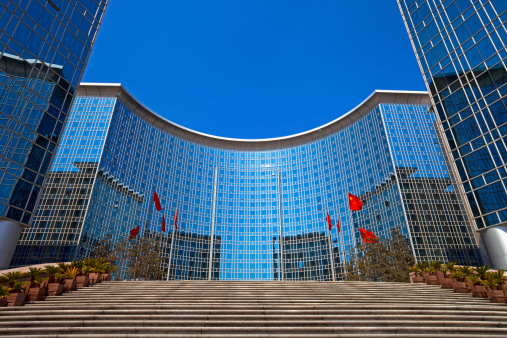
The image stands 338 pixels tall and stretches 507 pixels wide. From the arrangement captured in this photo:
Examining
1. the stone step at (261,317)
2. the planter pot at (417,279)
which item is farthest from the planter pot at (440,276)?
the stone step at (261,317)

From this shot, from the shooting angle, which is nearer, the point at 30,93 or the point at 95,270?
the point at 95,270

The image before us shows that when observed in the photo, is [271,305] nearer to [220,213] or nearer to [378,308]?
[378,308]

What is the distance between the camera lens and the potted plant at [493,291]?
16406 mm

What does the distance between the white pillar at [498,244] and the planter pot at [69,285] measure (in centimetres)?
3956

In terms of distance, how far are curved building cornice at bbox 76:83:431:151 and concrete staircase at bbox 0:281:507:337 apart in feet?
257

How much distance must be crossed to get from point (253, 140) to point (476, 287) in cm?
9866

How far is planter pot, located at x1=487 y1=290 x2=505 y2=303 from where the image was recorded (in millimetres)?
16375

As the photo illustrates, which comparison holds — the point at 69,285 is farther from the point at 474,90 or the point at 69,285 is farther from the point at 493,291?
the point at 474,90

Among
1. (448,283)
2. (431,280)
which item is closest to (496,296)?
(448,283)

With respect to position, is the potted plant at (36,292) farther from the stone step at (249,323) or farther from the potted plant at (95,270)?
the potted plant at (95,270)

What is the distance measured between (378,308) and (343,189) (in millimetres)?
82662

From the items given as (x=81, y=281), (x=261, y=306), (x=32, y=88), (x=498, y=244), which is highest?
(x=32, y=88)

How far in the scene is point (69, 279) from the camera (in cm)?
1989

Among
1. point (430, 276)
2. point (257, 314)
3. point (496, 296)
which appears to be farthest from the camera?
point (430, 276)
